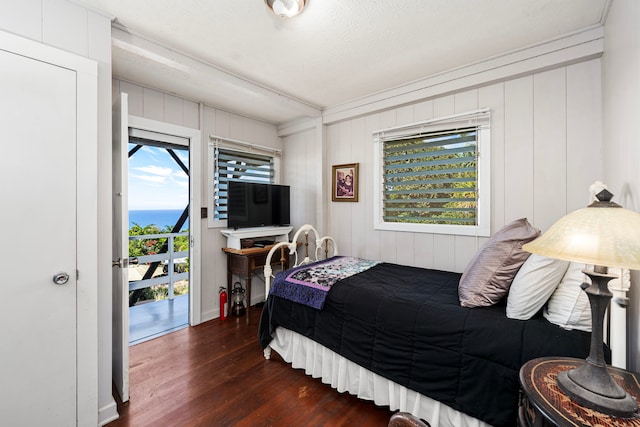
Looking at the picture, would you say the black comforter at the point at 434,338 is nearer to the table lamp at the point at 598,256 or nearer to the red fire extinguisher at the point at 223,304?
the table lamp at the point at 598,256

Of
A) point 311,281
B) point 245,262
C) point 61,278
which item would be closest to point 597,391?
point 311,281

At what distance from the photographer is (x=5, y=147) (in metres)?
1.35

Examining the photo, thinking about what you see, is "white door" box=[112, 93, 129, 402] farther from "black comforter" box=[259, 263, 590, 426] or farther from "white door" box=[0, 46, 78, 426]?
"black comforter" box=[259, 263, 590, 426]

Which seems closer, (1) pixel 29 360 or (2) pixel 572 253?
(2) pixel 572 253

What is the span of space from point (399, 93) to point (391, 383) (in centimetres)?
260

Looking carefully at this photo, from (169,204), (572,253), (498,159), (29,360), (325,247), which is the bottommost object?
(29,360)

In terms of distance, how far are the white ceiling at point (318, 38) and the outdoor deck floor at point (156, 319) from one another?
Result: 2606 mm

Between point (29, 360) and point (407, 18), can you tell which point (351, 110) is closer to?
point (407, 18)

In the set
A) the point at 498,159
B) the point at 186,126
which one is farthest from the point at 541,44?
the point at 186,126

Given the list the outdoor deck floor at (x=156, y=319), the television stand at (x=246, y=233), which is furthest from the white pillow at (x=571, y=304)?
the outdoor deck floor at (x=156, y=319)

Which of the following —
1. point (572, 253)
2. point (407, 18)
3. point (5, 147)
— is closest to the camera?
point (572, 253)

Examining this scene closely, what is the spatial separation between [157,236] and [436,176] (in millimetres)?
3776

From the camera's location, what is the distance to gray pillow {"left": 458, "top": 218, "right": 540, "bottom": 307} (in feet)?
5.03

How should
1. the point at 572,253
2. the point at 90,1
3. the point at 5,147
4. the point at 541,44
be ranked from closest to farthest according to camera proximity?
the point at 572,253 < the point at 5,147 < the point at 90,1 < the point at 541,44
